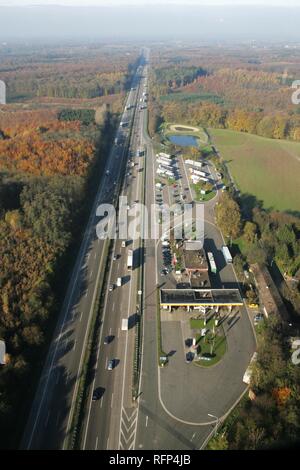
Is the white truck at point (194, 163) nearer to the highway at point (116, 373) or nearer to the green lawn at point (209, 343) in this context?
the highway at point (116, 373)

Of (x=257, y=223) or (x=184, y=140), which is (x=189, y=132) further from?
(x=257, y=223)

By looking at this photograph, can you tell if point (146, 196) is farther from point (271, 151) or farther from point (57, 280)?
point (271, 151)

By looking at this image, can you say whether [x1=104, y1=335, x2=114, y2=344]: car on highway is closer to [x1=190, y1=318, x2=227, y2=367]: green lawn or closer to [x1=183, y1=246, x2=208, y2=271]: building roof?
[x1=190, y1=318, x2=227, y2=367]: green lawn

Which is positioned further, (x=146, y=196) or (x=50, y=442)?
(x=146, y=196)

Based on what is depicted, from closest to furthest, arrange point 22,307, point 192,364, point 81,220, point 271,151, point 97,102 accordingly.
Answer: point 192,364, point 22,307, point 81,220, point 271,151, point 97,102
